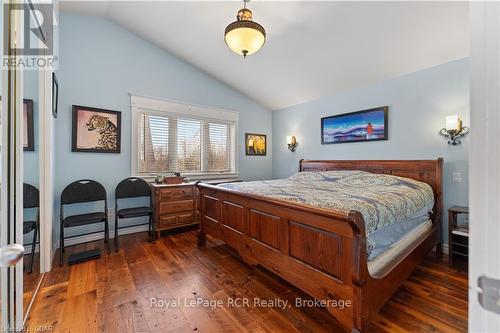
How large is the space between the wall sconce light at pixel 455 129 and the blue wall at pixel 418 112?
62mm

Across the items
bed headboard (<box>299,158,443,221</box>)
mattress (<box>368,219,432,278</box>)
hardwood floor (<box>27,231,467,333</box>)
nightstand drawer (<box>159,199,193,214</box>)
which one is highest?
bed headboard (<box>299,158,443,221</box>)

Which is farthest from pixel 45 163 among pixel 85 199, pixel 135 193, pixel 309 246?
pixel 309 246

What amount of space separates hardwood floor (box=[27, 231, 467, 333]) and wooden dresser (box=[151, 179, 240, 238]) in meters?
0.72

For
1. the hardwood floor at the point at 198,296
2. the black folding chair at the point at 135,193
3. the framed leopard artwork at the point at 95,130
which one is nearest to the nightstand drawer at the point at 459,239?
the hardwood floor at the point at 198,296

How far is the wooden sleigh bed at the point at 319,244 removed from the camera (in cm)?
144

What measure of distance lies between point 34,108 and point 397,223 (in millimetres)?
3662

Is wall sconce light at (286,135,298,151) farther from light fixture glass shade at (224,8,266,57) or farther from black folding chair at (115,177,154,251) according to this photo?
black folding chair at (115,177,154,251)

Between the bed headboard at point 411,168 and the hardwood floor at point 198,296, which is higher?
the bed headboard at point 411,168

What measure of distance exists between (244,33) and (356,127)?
2453mm

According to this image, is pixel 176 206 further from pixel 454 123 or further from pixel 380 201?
pixel 454 123

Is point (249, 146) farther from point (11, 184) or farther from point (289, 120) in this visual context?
point (11, 184)

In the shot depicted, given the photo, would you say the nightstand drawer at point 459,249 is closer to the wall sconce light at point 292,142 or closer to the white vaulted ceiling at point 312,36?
the white vaulted ceiling at point 312,36

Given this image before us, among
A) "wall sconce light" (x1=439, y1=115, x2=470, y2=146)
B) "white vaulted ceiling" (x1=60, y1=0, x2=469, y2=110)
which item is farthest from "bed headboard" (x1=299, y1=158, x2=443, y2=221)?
"white vaulted ceiling" (x1=60, y1=0, x2=469, y2=110)

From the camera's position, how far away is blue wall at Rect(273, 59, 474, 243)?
2715 millimetres
